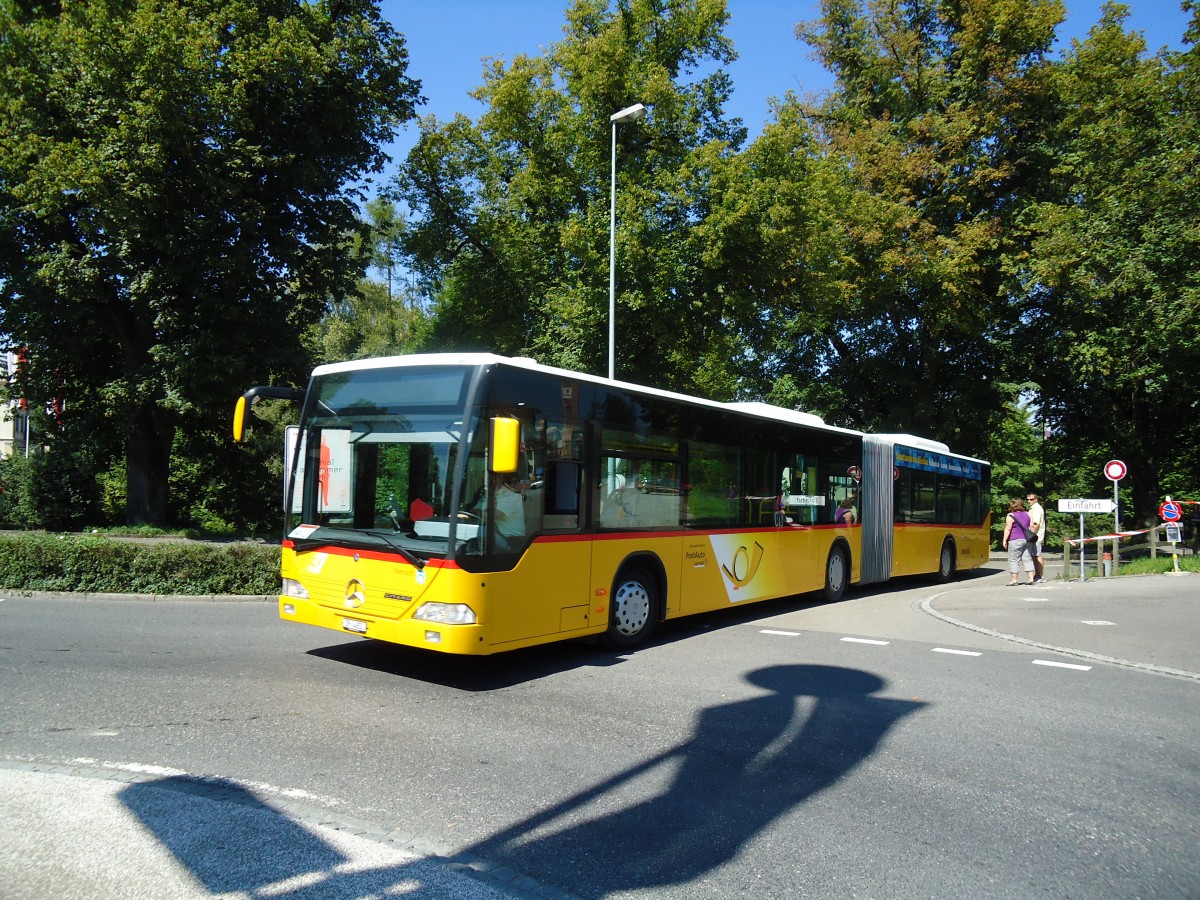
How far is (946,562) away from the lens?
1847 centimetres

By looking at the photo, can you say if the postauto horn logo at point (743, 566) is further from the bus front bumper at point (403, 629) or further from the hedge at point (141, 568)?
the hedge at point (141, 568)

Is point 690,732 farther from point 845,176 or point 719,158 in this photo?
point 845,176

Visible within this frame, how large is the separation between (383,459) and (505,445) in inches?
56.6

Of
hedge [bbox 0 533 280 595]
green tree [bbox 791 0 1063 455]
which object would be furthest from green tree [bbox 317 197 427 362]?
hedge [bbox 0 533 280 595]

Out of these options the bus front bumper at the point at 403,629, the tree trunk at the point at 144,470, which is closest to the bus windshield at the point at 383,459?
the bus front bumper at the point at 403,629

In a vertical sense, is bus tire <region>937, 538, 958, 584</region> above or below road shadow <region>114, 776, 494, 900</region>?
above

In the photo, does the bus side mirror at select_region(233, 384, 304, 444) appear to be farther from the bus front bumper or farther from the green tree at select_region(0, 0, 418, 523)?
the green tree at select_region(0, 0, 418, 523)

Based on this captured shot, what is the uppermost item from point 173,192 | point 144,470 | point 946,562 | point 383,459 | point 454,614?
point 173,192

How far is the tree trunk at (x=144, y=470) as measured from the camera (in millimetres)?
22438

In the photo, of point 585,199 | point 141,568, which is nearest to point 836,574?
point 141,568

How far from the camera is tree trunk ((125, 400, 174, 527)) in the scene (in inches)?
883

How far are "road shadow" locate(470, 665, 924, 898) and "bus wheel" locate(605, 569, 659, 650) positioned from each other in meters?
2.17

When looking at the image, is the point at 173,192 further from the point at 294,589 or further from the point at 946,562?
the point at 946,562

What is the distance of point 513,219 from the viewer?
83.5 feet
